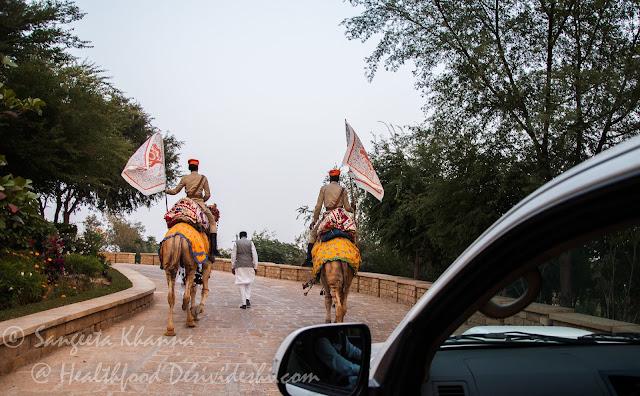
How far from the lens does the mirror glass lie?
161 cm

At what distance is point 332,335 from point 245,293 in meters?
12.7

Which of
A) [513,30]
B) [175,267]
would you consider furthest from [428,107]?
[175,267]

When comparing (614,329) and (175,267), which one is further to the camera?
(175,267)

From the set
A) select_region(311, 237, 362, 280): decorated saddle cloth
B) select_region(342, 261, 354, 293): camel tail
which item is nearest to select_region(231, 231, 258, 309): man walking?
select_region(311, 237, 362, 280): decorated saddle cloth

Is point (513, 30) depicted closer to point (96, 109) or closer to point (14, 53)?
point (96, 109)

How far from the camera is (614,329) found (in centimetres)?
172

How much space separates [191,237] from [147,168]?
2.82m

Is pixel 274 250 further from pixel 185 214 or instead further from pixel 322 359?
pixel 322 359

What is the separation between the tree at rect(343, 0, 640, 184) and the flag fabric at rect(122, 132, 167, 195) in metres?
6.60

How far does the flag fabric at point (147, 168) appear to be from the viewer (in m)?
11.2

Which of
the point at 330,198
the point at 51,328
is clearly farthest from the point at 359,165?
the point at 51,328

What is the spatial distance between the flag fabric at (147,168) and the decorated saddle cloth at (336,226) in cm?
427

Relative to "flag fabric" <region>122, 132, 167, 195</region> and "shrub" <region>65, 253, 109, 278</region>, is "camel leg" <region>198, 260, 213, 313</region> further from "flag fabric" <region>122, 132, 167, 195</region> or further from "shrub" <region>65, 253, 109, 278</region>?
"shrub" <region>65, 253, 109, 278</region>

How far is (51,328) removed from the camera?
7.06m
